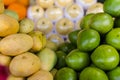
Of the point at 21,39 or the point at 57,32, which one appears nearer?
the point at 21,39

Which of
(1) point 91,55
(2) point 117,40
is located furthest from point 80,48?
(2) point 117,40

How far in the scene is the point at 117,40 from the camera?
992 millimetres

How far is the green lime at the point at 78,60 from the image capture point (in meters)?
1.02

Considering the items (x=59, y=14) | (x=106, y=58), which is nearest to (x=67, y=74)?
(x=106, y=58)

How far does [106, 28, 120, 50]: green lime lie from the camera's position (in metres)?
0.99

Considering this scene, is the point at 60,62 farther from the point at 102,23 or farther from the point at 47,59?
the point at 102,23

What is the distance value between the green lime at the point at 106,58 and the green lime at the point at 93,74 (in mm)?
27

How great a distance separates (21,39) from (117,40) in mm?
412

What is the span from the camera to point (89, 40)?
100 cm

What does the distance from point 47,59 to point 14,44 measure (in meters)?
0.20

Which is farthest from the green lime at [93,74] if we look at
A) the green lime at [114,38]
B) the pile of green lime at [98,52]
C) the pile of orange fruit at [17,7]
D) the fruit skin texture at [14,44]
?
the pile of orange fruit at [17,7]

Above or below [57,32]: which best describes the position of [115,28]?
above

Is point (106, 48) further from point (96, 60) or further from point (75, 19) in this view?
point (75, 19)

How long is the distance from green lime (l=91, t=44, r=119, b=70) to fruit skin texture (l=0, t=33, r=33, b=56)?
0.96 ft
